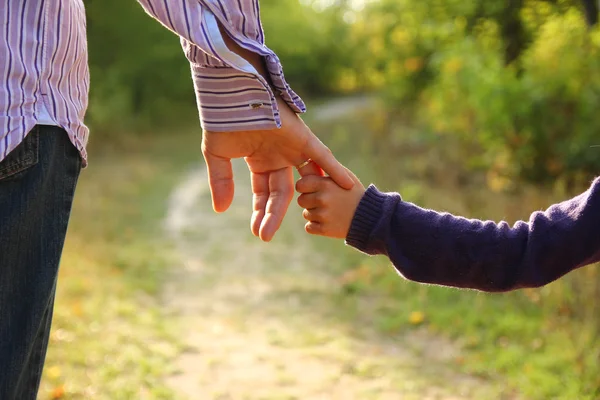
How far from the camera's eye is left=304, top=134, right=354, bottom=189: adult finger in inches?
58.6

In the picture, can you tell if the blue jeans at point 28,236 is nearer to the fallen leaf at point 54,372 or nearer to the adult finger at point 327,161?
the adult finger at point 327,161

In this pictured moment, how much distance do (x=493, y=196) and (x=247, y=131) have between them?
4.78 metres

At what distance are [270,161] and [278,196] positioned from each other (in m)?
0.08

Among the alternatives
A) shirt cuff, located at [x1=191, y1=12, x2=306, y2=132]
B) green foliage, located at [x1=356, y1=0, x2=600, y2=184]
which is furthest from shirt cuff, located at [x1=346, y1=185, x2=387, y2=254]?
green foliage, located at [x1=356, y1=0, x2=600, y2=184]

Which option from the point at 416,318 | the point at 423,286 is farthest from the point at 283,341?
the point at 423,286

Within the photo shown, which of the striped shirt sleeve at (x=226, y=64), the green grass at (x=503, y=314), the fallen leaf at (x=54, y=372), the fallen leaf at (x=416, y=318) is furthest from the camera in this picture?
the fallen leaf at (x=416, y=318)

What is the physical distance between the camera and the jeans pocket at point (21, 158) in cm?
119

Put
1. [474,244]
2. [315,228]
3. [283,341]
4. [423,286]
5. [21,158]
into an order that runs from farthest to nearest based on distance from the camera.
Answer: [423,286] < [283,341] < [315,228] < [474,244] < [21,158]

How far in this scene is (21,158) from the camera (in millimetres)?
1204

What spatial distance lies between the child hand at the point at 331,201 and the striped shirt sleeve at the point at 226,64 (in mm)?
180

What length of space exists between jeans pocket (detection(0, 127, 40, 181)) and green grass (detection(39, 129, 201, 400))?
8.17 ft

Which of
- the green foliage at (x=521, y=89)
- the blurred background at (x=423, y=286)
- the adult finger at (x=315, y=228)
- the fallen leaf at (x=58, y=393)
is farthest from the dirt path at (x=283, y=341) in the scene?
the adult finger at (x=315, y=228)

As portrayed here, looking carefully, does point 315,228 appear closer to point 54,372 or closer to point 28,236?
point 28,236

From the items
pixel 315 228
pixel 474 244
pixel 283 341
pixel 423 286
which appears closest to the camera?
pixel 474 244
